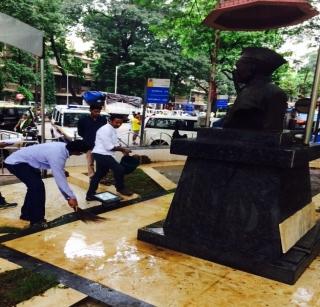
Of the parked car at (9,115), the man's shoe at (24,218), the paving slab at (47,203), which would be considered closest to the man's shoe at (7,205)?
the paving slab at (47,203)

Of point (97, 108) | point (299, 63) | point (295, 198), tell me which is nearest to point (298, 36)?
point (299, 63)

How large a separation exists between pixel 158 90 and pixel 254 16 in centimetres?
728

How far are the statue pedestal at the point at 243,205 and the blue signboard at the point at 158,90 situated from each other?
26.1 feet

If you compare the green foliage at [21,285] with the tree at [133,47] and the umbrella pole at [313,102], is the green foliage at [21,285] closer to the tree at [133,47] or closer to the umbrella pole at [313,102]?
the umbrella pole at [313,102]

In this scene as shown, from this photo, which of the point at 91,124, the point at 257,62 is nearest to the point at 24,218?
the point at 91,124

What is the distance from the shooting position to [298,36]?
1603 cm

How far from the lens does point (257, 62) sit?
164 inches

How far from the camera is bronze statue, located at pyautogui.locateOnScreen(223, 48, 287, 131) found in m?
4.00

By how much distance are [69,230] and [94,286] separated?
5.05ft

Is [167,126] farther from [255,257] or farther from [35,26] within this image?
[255,257]

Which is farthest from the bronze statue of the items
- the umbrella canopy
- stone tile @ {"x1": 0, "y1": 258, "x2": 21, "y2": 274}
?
stone tile @ {"x1": 0, "y1": 258, "x2": 21, "y2": 274}

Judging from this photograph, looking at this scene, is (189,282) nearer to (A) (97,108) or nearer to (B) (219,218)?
(B) (219,218)

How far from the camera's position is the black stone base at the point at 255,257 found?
361 cm

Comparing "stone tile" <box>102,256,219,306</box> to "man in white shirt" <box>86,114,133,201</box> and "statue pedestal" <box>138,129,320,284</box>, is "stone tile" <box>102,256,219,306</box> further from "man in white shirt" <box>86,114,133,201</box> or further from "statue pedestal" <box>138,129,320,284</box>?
"man in white shirt" <box>86,114,133,201</box>
